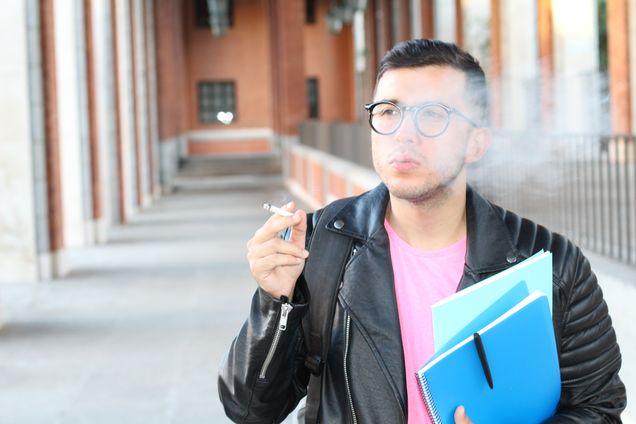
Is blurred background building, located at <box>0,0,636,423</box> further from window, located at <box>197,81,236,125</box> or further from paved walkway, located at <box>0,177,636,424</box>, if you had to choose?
window, located at <box>197,81,236,125</box>

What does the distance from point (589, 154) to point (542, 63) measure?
40.8 feet

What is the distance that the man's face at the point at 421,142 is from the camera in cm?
198

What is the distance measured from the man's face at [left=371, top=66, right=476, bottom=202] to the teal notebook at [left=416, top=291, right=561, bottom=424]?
30 cm

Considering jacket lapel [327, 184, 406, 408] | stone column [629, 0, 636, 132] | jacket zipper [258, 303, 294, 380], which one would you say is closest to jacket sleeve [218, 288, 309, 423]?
jacket zipper [258, 303, 294, 380]

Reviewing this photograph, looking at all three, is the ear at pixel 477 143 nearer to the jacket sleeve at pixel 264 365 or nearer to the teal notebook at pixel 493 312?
the teal notebook at pixel 493 312

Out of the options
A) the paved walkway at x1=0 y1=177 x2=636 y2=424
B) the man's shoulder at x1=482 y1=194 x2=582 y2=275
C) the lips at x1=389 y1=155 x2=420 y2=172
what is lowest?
the paved walkway at x1=0 y1=177 x2=636 y2=424

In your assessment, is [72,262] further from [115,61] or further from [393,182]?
[393,182]

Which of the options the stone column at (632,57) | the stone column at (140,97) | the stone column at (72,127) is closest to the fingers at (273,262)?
the stone column at (72,127)

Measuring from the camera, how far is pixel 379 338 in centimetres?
199

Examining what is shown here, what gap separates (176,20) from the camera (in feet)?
115

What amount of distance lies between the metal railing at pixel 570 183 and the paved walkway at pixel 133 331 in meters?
0.78

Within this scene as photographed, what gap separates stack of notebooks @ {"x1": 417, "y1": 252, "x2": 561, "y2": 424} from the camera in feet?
5.87

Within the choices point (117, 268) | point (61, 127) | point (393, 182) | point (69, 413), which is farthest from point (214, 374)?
point (61, 127)

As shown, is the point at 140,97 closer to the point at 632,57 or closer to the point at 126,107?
the point at 126,107
